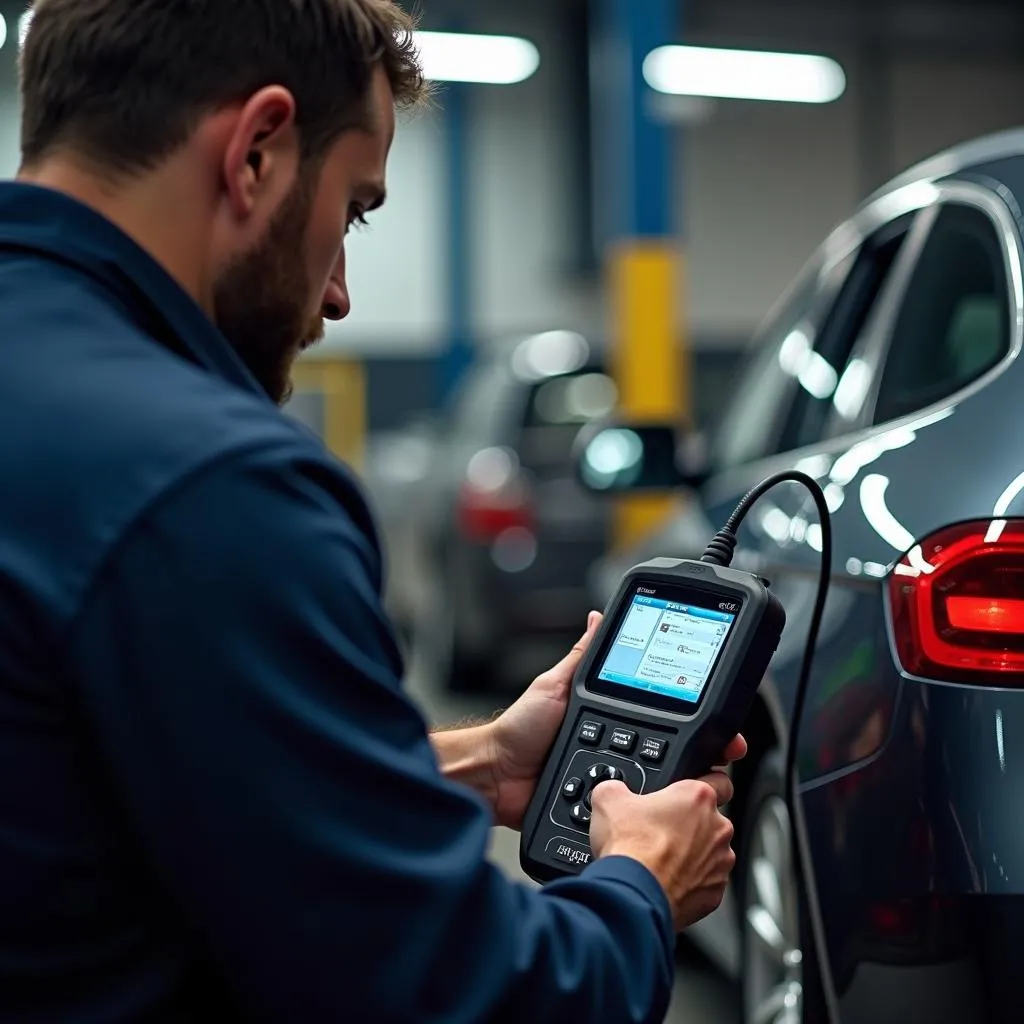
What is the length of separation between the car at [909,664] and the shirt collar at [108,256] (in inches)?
37.4

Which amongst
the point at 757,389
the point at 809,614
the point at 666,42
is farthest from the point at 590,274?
the point at 809,614

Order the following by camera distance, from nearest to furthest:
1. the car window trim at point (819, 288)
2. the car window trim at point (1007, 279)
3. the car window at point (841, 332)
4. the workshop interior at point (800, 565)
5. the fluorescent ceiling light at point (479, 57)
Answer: the workshop interior at point (800, 565), the car window trim at point (1007, 279), the car window at point (841, 332), the car window trim at point (819, 288), the fluorescent ceiling light at point (479, 57)

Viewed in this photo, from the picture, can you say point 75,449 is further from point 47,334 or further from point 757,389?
point 757,389

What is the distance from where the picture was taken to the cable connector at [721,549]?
5.82ft

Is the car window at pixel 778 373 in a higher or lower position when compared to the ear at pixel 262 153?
lower

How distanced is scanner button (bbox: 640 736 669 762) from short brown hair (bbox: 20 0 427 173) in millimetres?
656

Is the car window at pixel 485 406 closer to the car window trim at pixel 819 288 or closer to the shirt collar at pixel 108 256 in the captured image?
the car window trim at pixel 819 288

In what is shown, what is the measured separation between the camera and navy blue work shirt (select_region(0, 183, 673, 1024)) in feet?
3.29

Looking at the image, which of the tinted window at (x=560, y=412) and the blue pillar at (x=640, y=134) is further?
the blue pillar at (x=640, y=134)

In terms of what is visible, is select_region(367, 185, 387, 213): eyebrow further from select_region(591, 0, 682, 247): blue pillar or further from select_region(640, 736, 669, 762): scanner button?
select_region(591, 0, 682, 247): blue pillar

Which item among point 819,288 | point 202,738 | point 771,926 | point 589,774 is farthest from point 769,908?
point 202,738

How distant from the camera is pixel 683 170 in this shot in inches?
733

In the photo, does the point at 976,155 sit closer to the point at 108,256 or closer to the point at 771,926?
the point at 771,926

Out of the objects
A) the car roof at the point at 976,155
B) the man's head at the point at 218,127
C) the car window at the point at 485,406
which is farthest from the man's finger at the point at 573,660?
the car window at the point at 485,406
